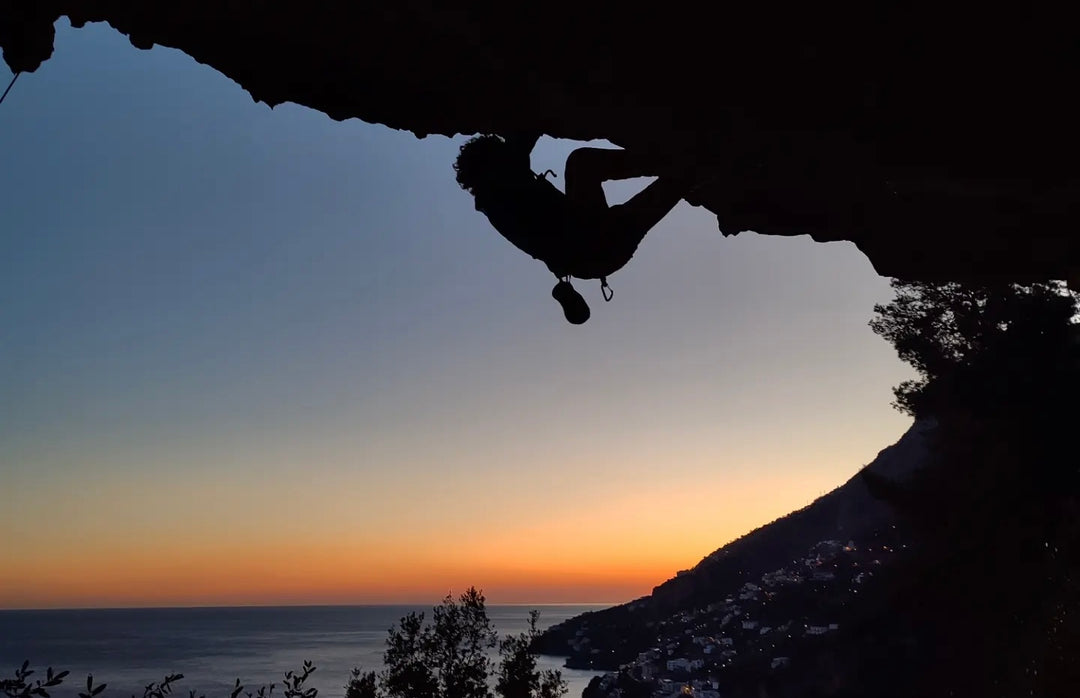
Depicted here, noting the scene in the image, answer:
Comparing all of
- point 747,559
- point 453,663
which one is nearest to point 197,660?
point 747,559

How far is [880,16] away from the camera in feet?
16.9

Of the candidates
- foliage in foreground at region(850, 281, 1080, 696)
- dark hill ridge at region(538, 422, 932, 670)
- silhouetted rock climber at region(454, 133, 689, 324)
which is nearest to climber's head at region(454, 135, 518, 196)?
silhouetted rock climber at region(454, 133, 689, 324)

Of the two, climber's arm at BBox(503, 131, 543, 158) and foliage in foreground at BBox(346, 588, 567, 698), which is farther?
foliage in foreground at BBox(346, 588, 567, 698)

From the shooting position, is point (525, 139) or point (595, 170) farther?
point (525, 139)

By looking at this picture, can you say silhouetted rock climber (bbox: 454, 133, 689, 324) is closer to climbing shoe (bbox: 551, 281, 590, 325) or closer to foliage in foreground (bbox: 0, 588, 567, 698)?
climbing shoe (bbox: 551, 281, 590, 325)

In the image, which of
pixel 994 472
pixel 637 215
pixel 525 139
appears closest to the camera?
pixel 637 215

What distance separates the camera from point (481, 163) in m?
5.20

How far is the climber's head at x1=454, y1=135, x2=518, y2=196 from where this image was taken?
5.17 m

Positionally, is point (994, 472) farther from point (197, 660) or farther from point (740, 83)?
point (197, 660)

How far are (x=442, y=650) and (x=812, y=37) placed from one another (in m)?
14.6

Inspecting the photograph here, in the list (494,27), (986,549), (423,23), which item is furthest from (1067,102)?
(986,549)

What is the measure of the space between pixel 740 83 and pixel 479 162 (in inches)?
83.5

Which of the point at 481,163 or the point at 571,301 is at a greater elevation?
the point at 481,163

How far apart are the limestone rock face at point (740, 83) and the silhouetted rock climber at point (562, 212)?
84cm
